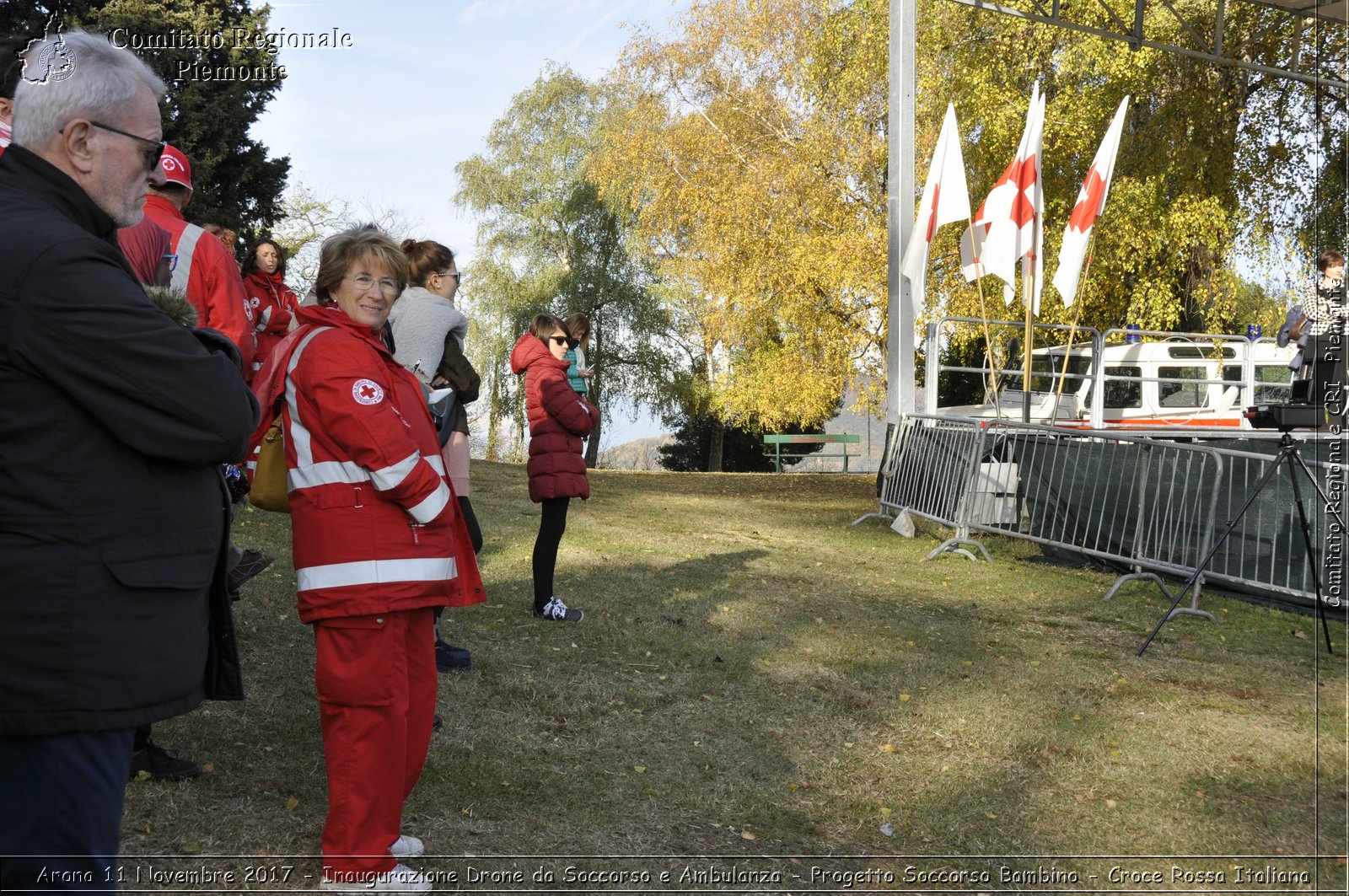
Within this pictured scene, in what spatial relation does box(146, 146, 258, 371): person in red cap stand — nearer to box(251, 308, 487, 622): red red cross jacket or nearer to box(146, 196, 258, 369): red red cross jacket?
box(146, 196, 258, 369): red red cross jacket

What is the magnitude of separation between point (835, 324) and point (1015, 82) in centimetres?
529

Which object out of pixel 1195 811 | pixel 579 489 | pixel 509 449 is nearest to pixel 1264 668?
pixel 1195 811

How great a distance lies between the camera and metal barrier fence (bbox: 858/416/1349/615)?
25.3ft

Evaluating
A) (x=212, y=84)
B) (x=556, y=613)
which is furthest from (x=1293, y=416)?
(x=212, y=84)

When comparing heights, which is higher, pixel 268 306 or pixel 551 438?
pixel 268 306

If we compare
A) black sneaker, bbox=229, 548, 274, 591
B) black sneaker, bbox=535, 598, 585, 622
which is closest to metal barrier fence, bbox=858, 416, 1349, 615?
black sneaker, bbox=535, 598, 585, 622

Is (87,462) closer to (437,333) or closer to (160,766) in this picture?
(160,766)

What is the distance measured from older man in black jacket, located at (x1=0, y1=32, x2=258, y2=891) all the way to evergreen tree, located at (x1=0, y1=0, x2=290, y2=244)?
1508 cm

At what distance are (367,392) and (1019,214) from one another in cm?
1057

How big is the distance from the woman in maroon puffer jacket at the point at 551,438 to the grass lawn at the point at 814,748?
1.36 ft

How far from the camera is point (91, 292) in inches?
76.7

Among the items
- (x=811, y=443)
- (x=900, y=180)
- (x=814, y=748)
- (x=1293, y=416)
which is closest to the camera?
(x=814, y=748)

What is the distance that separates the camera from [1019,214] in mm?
12305

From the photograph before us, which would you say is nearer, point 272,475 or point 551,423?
point 272,475
